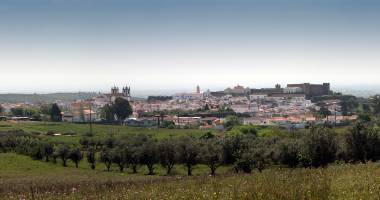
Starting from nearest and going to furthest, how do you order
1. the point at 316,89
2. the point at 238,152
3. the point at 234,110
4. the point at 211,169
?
1. the point at 238,152
2. the point at 211,169
3. the point at 234,110
4. the point at 316,89

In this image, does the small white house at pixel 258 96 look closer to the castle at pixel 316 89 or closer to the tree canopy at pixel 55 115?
the castle at pixel 316 89

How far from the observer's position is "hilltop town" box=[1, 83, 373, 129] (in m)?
74.1

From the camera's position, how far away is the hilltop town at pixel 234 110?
74.1 metres

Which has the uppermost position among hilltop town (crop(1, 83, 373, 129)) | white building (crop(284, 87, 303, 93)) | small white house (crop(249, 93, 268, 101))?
white building (crop(284, 87, 303, 93))

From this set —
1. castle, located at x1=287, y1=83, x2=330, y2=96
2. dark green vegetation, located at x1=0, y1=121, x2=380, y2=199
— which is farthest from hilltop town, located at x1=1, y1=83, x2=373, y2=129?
dark green vegetation, located at x1=0, y1=121, x2=380, y2=199

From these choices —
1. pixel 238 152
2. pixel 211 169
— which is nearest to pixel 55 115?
pixel 211 169

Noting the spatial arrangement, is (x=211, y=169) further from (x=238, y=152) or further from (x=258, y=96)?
(x=258, y=96)

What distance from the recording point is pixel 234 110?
3826 inches

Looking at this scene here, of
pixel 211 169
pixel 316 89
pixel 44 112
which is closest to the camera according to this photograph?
pixel 211 169

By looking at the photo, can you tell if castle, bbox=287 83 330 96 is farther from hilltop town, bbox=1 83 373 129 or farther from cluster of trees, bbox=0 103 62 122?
cluster of trees, bbox=0 103 62 122

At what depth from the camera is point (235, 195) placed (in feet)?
23.8

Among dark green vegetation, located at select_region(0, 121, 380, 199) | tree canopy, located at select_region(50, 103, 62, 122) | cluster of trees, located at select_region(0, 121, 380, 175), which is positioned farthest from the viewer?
tree canopy, located at select_region(50, 103, 62, 122)

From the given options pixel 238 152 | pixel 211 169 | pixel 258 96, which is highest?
pixel 258 96

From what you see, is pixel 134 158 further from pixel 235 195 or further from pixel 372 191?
pixel 372 191
